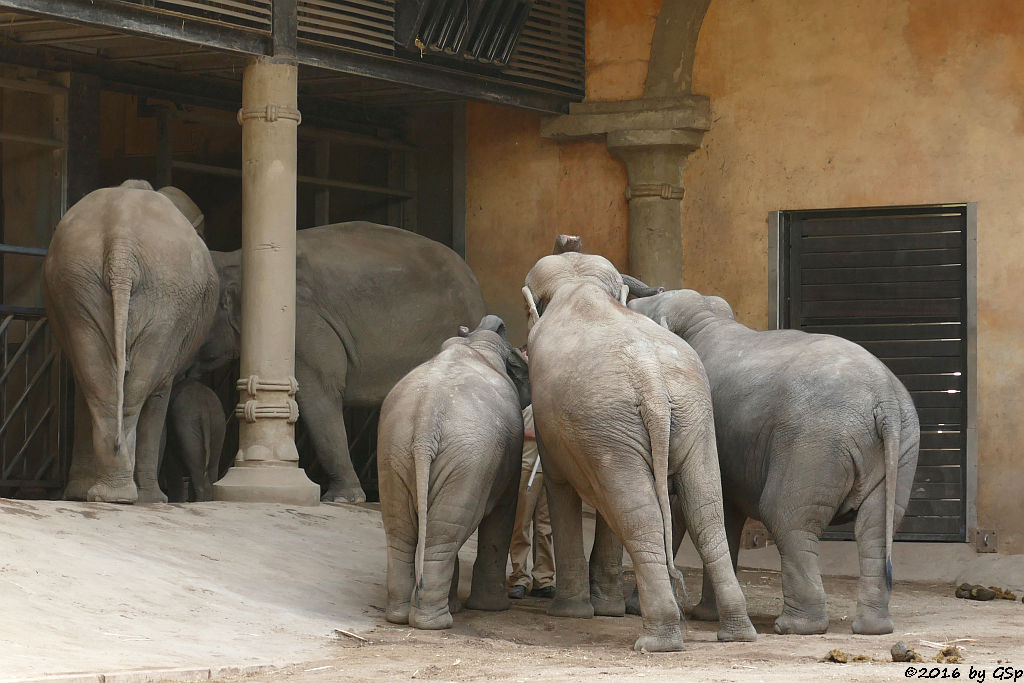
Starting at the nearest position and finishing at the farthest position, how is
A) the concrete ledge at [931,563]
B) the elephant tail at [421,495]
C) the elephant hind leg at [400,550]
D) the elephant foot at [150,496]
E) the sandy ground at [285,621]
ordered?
1. the sandy ground at [285,621]
2. the elephant tail at [421,495]
3. the elephant hind leg at [400,550]
4. the elephant foot at [150,496]
5. the concrete ledge at [931,563]

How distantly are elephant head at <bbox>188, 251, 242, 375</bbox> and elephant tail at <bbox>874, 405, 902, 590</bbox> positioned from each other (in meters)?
5.05

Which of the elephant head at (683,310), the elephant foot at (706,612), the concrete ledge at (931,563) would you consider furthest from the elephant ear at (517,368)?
the concrete ledge at (931,563)

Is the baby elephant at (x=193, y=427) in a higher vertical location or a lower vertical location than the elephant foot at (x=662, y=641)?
higher

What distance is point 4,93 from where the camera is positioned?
12023 mm

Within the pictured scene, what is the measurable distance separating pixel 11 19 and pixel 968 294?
21.2 ft

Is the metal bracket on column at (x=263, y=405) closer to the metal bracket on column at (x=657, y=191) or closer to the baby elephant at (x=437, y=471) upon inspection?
the baby elephant at (x=437, y=471)

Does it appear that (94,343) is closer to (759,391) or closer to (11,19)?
Result: (11,19)

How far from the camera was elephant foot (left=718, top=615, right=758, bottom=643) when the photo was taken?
276 inches

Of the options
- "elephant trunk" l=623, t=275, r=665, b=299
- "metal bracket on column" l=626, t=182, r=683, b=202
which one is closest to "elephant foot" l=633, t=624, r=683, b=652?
"elephant trunk" l=623, t=275, r=665, b=299

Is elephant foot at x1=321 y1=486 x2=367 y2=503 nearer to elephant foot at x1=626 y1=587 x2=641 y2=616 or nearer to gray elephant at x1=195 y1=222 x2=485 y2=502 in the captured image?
gray elephant at x1=195 y1=222 x2=485 y2=502

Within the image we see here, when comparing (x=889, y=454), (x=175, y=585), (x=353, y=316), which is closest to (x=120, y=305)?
(x=175, y=585)

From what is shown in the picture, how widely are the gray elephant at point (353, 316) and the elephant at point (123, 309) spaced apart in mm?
1502

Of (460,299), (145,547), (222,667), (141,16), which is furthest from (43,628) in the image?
(460,299)

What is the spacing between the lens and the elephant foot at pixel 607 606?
8.23 metres
